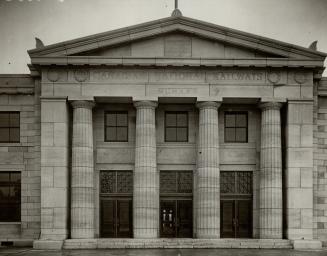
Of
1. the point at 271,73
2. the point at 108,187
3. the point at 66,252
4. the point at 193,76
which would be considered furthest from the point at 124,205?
the point at 271,73

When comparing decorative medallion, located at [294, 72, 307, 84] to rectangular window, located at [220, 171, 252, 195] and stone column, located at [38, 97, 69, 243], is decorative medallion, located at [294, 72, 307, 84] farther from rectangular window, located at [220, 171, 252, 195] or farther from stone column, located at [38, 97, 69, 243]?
stone column, located at [38, 97, 69, 243]

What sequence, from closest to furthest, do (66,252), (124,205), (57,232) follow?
(66,252)
(57,232)
(124,205)

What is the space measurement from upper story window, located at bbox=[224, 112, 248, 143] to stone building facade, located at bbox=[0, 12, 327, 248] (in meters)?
0.13

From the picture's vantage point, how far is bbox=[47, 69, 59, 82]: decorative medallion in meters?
32.2

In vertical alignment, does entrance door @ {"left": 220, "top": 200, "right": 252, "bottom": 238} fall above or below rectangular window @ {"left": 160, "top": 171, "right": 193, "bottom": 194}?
below

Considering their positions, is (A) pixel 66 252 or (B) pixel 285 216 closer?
(A) pixel 66 252

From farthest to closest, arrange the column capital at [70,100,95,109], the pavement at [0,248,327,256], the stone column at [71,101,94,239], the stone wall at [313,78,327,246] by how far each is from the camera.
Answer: the stone wall at [313,78,327,246]
the column capital at [70,100,95,109]
the stone column at [71,101,94,239]
the pavement at [0,248,327,256]

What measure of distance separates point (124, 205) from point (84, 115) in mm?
6047

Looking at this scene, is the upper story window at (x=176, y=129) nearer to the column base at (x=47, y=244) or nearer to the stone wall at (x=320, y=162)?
the stone wall at (x=320, y=162)

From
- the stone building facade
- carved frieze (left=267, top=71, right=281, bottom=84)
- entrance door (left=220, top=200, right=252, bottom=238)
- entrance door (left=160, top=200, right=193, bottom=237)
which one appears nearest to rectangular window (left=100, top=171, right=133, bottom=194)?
the stone building facade

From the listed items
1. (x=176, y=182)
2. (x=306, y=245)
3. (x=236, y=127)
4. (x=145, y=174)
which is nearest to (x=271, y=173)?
(x=236, y=127)

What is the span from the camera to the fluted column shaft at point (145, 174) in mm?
31906

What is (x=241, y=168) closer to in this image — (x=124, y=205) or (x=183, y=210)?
(x=183, y=210)

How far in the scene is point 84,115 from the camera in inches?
1272
